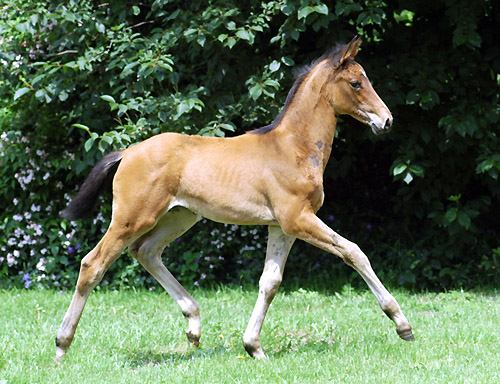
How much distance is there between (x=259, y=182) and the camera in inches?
201

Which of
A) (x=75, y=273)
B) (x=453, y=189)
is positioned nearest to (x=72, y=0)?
(x=75, y=273)

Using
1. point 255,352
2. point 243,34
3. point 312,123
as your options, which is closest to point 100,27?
point 243,34

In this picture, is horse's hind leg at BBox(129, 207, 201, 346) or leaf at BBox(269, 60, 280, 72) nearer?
horse's hind leg at BBox(129, 207, 201, 346)

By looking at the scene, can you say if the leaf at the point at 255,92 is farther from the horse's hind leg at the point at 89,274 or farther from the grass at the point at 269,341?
the horse's hind leg at the point at 89,274

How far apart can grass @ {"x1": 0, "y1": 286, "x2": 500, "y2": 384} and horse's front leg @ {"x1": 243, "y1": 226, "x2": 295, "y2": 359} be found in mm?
126

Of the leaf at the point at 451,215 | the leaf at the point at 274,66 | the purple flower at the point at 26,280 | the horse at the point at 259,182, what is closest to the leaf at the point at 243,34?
the leaf at the point at 274,66

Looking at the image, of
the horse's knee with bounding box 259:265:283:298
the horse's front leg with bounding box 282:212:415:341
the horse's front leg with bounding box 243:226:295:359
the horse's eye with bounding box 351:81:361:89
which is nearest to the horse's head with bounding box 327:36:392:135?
the horse's eye with bounding box 351:81:361:89

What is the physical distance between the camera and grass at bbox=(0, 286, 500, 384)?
4633mm

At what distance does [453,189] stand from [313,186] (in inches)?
151

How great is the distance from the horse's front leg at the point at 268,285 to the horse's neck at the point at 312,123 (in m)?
0.62

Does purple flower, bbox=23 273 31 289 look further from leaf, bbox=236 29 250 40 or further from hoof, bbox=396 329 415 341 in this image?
hoof, bbox=396 329 415 341

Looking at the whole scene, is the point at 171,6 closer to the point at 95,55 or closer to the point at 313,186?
the point at 95,55

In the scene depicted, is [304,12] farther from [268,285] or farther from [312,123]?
[268,285]

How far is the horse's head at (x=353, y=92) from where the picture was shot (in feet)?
16.9
